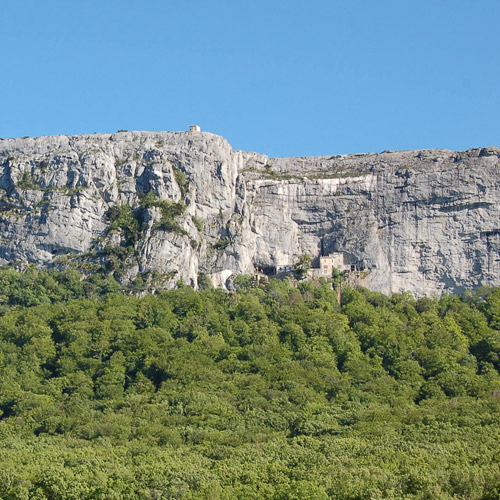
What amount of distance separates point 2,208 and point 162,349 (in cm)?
2367

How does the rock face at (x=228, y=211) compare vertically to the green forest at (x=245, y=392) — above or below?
above

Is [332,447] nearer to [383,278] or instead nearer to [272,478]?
[272,478]

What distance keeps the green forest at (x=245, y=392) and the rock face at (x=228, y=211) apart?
8.93ft

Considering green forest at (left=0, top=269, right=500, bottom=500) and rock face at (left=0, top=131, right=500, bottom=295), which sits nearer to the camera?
green forest at (left=0, top=269, right=500, bottom=500)

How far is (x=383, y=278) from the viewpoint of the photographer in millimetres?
107000

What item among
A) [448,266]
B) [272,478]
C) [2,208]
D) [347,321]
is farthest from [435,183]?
[272,478]

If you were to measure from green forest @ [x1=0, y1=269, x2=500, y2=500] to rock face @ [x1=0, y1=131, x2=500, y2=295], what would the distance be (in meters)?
2.72

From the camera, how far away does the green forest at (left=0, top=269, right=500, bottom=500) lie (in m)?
65.3

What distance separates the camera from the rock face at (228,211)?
106812 mm

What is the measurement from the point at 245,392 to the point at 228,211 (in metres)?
27.5

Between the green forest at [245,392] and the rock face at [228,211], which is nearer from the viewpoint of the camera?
the green forest at [245,392]

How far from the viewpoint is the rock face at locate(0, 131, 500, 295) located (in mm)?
106812

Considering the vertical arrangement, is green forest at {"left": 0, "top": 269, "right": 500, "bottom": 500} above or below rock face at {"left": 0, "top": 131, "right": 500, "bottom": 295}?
below

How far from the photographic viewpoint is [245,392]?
8600cm
